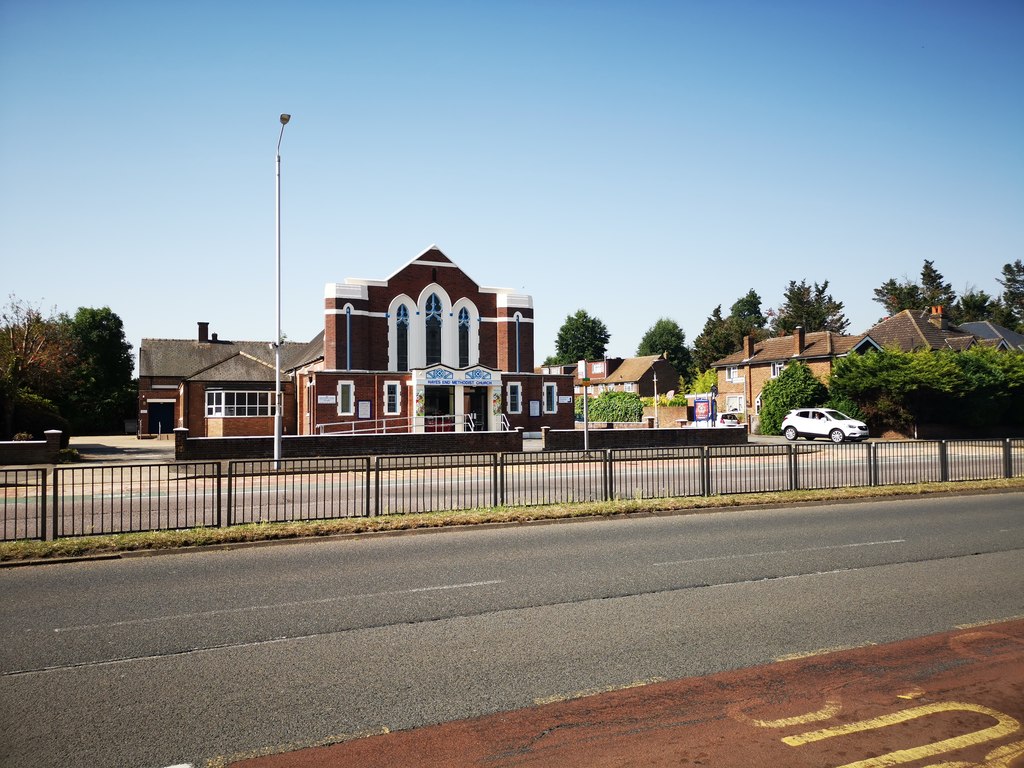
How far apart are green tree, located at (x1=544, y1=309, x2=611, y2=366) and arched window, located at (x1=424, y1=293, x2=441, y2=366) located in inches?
2657

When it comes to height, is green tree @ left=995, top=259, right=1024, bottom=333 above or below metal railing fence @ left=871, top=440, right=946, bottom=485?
above

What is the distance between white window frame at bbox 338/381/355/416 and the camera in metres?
41.7

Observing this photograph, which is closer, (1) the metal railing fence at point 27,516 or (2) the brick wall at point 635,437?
(1) the metal railing fence at point 27,516

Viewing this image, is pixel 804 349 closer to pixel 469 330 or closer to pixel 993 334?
pixel 993 334

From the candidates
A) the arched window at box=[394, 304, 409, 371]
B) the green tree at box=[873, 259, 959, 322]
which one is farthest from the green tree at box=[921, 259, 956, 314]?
the arched window at box=[394, 304, 409, 371]

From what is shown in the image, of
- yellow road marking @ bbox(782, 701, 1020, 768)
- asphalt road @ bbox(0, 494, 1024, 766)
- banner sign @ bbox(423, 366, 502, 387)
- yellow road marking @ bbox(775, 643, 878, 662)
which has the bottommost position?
yellow road marking @ bbox(782, 701, 1020, 768)

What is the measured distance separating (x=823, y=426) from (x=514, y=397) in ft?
57.0

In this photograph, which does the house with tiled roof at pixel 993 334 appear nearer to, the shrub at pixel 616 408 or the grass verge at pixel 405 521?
the shrub at pixel 616 408

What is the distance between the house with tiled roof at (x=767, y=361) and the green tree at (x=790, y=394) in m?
2.82

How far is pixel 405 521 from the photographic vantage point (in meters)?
12.4

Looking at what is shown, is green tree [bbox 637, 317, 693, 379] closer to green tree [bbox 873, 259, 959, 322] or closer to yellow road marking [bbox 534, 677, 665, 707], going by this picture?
green tree [bbox 873, 259, 959, 322]

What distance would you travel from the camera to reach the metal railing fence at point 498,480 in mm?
13148

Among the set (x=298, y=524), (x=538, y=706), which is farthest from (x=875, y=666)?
(x=298, y=524)

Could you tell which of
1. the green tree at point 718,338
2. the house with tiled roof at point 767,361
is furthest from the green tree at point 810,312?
the house with tiled roof at point 767,361
